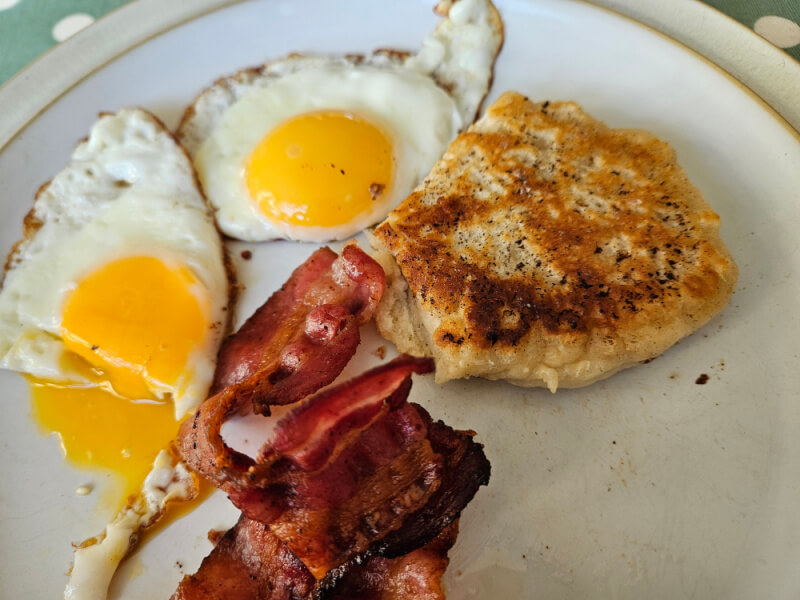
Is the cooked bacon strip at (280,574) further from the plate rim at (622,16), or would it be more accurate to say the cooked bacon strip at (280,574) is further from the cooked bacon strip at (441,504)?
the plate rim at (622,16)

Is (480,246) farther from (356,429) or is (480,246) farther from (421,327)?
(356,429)

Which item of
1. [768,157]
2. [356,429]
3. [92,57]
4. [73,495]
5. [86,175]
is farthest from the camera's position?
[92,57]

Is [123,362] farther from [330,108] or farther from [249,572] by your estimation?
[330,108]

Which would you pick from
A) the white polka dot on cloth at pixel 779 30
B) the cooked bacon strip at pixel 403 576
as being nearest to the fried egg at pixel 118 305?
the cooked bacon strip at pixel 403 576

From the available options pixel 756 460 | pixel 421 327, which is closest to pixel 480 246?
pixel 421 327

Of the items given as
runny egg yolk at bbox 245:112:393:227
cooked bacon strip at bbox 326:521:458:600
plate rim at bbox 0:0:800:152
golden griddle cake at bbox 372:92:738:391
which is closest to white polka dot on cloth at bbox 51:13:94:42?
plate rim at bbox 0:0:800:152

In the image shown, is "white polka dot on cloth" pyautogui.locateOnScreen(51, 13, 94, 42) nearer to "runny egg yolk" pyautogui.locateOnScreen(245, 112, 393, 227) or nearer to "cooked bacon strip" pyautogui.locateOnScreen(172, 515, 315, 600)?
"runny egg yolk" pyautogui.locateOnScreen(245, 112, 393, 227)
